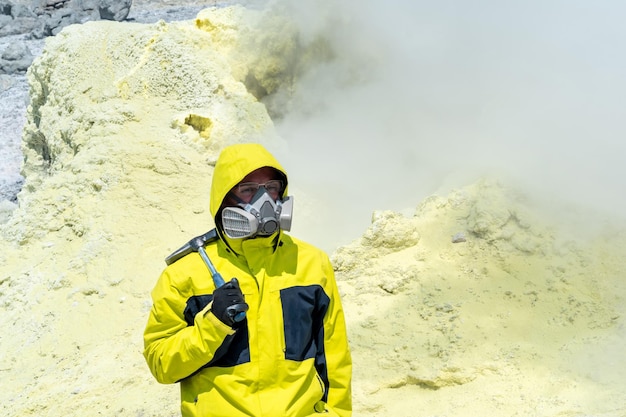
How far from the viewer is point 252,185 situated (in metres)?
2.68

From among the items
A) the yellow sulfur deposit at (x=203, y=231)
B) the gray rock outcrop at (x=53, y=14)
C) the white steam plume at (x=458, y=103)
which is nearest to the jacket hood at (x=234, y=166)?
the yellow sulfur deposit at (x=203, y=231)

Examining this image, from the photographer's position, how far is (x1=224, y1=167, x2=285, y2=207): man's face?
2.65 m

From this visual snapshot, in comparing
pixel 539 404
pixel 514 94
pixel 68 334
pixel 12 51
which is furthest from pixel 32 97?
pixel 12 51

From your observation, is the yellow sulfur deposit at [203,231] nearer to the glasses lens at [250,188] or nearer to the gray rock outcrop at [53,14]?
the glasses lens at [250,188]

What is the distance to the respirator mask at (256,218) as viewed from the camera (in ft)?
8.30

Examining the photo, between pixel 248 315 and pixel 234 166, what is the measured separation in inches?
20.5

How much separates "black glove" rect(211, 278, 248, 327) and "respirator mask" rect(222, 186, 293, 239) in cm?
25

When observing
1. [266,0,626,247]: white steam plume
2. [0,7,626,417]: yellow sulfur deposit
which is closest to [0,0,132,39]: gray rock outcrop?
[0,7,626,417]: yellow sulfur deposit

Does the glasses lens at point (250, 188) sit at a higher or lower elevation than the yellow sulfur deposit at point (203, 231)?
higher

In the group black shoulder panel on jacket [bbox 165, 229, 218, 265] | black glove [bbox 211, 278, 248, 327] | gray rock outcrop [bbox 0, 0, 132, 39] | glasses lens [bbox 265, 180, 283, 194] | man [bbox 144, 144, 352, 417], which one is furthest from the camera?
gray rock outcrop [bbox 0, 0, 132, 39]

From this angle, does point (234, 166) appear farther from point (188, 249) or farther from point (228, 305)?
point (228, 305)

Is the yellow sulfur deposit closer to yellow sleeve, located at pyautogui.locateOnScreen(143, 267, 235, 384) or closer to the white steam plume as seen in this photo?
the white steam plume

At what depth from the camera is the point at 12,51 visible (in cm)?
1853

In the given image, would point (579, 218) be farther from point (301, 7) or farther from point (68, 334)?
point (301, 7)
